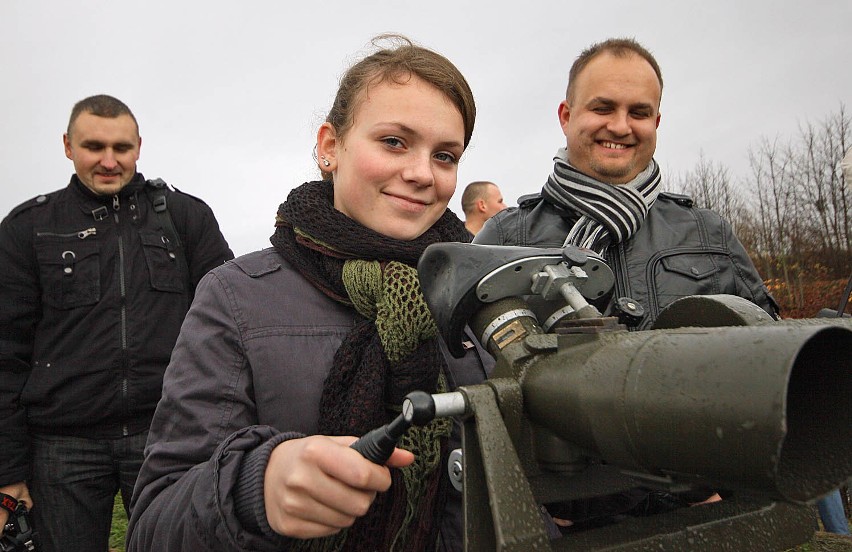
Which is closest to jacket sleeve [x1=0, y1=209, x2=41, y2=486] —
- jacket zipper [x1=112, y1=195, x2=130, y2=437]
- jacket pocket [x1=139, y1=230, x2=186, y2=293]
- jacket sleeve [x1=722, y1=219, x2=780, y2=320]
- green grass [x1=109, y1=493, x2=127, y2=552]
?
jacket zipper [x1=112, y1=195, x2=130, y2=437]

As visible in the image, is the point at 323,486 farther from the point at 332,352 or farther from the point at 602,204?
the point at 602,204

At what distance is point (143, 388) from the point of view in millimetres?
3479

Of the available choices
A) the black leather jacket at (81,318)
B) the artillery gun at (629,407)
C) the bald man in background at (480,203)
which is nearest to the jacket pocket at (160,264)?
the black leather jacket at (81,318)

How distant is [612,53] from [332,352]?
211cm

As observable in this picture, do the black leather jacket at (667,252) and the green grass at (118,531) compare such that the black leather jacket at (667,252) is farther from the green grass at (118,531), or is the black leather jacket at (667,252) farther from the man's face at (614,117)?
the green grass at (118,531)

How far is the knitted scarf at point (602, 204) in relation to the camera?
2.74 metres

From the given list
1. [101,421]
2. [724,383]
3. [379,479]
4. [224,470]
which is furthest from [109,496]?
[724,383]

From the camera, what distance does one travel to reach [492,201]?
24.1 ft

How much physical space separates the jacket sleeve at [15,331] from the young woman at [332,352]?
2.32 m

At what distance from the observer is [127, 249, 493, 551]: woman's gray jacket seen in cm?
125

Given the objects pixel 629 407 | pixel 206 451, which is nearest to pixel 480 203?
pixel 206 451

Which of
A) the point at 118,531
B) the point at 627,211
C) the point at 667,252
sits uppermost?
the point at 627,211

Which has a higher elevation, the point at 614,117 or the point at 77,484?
the point at 614,117

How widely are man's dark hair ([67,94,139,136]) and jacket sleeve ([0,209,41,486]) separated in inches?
32.0
